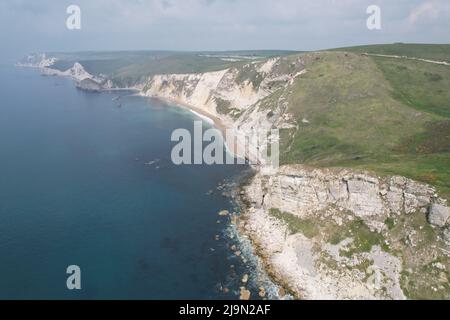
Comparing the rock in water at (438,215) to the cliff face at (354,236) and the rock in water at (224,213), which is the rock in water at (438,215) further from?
the rock in water at (224,213)

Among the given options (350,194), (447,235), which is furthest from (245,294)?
(447,235)

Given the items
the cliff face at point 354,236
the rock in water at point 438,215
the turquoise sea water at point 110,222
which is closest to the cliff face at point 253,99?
the turquoise sea water at point 110,222

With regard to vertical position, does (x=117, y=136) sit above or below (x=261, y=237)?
above

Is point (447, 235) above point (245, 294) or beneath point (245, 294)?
above

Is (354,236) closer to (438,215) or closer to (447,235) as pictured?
(438,215)
